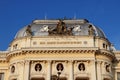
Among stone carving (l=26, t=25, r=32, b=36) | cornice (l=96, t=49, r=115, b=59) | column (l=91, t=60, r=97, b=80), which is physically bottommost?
column (l=91, t=60, r=97, b=80)

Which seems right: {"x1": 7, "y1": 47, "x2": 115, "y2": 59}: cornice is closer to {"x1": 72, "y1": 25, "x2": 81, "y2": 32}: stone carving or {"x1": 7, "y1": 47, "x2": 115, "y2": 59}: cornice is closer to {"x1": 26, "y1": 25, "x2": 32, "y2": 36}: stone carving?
{"x1": 26, "y1": 25, "x2": 32, "y2": 36}: stone carving

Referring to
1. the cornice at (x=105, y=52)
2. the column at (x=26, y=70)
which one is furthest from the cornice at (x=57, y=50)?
the column at (x=26, y=70)

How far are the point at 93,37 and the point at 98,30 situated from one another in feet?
14.5

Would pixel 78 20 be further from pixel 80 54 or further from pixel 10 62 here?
pixel 10 62

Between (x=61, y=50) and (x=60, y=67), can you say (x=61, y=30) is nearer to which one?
(x=61, y=50)

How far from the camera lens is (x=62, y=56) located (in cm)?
5619

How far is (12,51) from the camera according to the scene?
57.6 metres

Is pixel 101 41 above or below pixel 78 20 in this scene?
below

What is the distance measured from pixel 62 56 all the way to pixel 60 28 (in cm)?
507

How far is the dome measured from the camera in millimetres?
58562

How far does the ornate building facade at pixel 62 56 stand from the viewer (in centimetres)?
5556

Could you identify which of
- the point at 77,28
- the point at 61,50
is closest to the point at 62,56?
the point at 61,50

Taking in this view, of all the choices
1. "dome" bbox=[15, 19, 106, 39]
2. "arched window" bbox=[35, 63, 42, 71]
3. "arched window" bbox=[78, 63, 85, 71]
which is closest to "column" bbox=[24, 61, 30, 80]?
"arched window" bbox=[35, 63, 42, 71]

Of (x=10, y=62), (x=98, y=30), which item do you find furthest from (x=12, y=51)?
(x=98, y=30)
